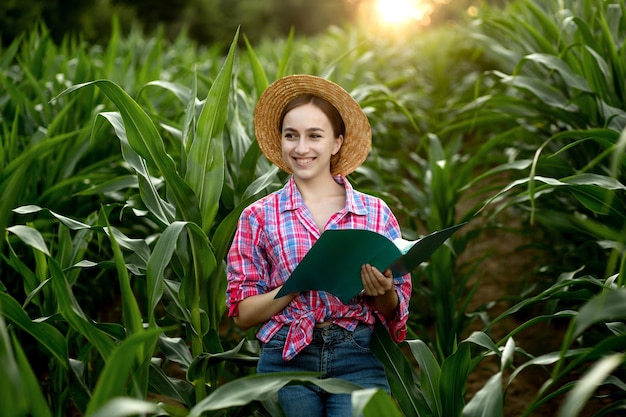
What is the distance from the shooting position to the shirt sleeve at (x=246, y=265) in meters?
1.32

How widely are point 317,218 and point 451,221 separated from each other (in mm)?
1109

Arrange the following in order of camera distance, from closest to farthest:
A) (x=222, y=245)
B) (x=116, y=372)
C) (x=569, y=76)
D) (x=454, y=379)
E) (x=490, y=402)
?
(x=116, y=372) → (x=490, y=402) → (x=454, y=379) → (x=222, y=245) → (x=569, y=76)

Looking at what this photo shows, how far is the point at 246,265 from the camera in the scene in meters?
1.33

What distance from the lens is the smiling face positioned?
4.37 ft

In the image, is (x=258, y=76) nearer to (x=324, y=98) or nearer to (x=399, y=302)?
(x=324, y=98)

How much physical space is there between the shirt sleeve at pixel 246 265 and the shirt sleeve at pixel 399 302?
23 centimetres

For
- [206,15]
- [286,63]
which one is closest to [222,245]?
[286,63]

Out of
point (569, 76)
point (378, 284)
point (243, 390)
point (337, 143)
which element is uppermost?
point (569, 76)

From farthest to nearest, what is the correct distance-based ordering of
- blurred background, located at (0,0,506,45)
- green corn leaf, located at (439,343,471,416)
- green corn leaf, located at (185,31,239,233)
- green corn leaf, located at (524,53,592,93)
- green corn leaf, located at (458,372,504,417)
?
blurred background, located at (0,0,506,45) < green corn leaf, located at (524,53,592,93) < green corn leaf, located at (185,31,239,233) < green corn leaf, located at (439,343,471,416) < green corn leaf, located at (458,372,504,417)

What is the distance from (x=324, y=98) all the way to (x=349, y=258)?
1.13 feet

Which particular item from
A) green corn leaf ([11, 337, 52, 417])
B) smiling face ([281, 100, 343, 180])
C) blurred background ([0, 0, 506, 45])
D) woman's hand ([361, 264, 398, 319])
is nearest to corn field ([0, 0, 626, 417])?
green corn leaf ([11, 337, 52, 417])

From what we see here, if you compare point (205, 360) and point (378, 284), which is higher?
point (378, 284)

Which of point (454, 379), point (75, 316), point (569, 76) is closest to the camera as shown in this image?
point (75, 316)

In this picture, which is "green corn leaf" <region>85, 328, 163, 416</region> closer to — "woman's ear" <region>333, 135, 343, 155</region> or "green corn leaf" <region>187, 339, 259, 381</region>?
"green corn leaf" <region>187, 339, 259, 381</region>
